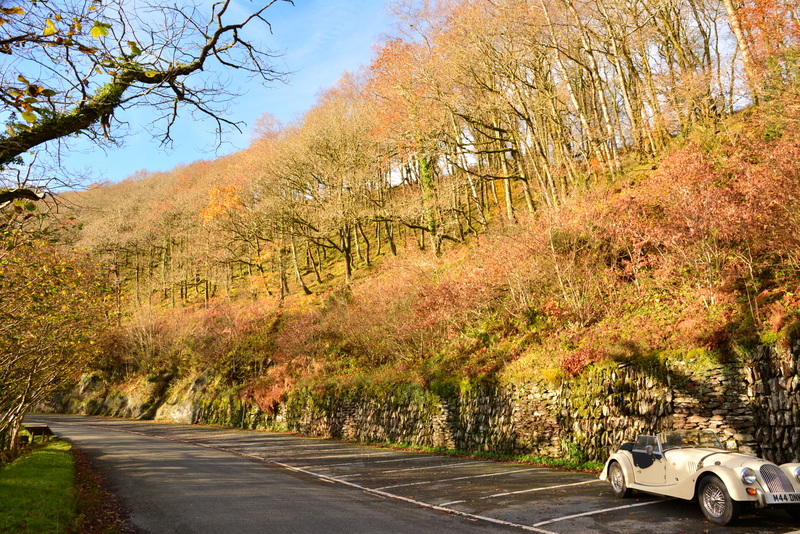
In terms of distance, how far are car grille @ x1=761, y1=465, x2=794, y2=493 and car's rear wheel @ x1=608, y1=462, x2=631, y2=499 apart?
2.49 meters

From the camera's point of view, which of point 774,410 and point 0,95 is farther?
point 774,410

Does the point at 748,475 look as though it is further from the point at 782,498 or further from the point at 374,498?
the point at 374,498

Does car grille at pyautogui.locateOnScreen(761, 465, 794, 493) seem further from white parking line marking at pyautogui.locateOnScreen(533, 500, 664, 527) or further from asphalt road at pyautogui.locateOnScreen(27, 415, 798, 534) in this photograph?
white parking line marking at pyautogui.locateOnScreen(533, 500, 664, 527)

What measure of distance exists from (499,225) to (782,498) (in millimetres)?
13704

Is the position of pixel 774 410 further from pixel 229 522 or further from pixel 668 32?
pixel 668 32

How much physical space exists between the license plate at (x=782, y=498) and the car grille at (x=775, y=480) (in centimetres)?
6

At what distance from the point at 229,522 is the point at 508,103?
717 inches

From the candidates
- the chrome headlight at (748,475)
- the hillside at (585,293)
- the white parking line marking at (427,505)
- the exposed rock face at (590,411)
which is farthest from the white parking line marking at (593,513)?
the hillside at (585,293)

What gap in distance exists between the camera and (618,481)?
31.3 feet

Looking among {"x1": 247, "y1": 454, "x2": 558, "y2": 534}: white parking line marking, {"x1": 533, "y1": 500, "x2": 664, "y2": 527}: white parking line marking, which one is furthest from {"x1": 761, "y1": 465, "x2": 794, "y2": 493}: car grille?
{"x1": 247, "y1": 454, "x2": 558, "y2": 534}: white parking line marking

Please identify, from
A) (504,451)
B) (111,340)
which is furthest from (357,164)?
(111,340)

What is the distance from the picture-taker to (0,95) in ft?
14.5

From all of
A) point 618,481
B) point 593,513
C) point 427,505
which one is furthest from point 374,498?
point 618,481

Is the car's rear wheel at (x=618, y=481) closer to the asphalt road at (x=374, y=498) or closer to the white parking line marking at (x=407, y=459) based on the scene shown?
the asphalt road at (x=374, y=498)
